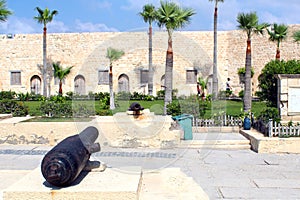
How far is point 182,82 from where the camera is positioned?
2750 cm

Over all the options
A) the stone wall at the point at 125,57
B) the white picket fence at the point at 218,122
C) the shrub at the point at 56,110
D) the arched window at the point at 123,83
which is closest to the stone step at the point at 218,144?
the white picket fence at the point at 218,122

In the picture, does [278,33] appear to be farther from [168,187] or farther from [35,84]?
[168,187]

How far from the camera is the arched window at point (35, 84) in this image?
27328 mm

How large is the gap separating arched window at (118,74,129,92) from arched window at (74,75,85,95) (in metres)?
2.75

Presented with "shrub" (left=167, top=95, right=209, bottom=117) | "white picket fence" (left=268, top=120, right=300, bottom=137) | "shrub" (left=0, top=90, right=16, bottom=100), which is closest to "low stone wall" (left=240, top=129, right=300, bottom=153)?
"white picket fence" (left=268, top=120, right=300, bottom=137)

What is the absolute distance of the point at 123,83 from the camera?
27.0 metres

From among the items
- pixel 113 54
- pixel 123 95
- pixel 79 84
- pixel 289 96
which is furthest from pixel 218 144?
pixel 79 84

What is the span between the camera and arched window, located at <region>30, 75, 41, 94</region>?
27328 mm

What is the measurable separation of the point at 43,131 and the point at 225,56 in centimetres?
1946

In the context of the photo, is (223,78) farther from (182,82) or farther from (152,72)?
(152,72)

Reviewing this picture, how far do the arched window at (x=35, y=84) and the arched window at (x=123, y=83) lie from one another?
5850 mm

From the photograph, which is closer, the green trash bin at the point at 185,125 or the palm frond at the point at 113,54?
the green trash bin at the point at 185,125

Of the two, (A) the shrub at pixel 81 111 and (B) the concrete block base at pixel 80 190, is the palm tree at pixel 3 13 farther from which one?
(B) the concrete block base at pixel 80 190

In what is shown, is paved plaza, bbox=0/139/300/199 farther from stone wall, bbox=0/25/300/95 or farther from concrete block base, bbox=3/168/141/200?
stone wall, bbox=0/25/300/95
